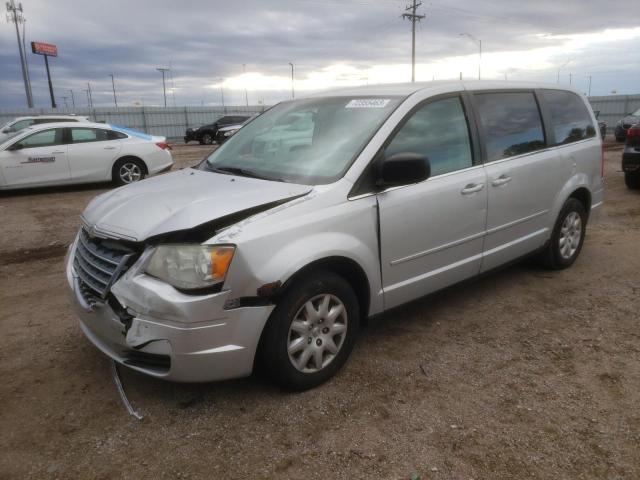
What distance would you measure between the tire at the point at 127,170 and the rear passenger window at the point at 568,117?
8924 mm

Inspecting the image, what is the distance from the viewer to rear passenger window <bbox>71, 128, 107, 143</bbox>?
1095cm

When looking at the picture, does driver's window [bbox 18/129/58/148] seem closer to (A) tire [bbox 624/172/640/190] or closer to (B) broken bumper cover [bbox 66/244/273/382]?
(B) broken bumper cover [bbox 66/244/273/382]

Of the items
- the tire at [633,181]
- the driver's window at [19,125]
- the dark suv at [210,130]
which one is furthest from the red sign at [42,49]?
the tire at [633,181]

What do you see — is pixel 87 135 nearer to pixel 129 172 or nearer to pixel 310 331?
pixel 129 172

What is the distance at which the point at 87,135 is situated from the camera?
1112 centimetres

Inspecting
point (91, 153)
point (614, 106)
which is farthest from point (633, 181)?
point (614, 106)

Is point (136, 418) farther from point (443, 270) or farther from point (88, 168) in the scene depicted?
point (88, 168)

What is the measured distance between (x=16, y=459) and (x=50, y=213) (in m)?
7.16

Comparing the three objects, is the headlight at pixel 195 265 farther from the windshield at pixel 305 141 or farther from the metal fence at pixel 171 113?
the metal fence at pixel 171 113

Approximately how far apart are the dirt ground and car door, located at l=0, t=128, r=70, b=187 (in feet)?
23.6

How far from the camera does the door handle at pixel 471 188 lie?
3680 mm

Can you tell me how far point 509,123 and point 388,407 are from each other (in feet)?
8.35

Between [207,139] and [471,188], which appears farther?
[207,139]

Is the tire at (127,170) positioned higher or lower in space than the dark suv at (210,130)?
lower
